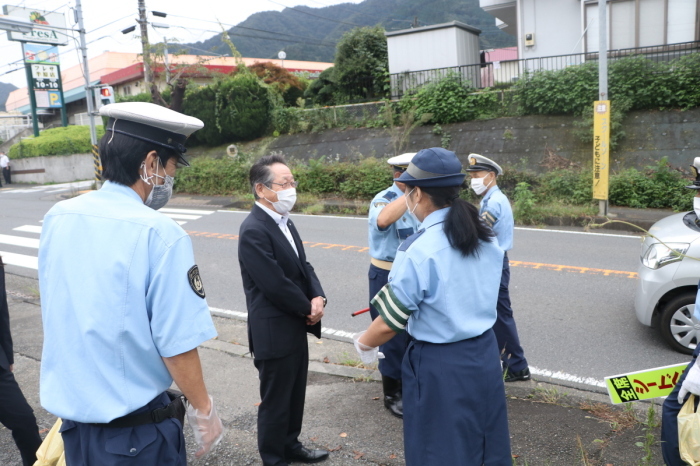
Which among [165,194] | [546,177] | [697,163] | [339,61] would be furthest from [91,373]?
Result: [339,61]

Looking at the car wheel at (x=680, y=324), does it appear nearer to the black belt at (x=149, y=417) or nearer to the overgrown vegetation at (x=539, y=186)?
the black belt at (x=149, y=417)

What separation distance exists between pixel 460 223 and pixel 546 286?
213 inches

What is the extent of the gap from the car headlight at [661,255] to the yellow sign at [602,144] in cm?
721

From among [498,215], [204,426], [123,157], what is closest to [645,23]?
[498,215]

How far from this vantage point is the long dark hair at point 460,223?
2.53 m

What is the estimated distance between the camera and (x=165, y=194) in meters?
2.30

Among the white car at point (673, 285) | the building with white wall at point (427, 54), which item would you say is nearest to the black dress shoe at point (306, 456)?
the white car at point (673, 285)

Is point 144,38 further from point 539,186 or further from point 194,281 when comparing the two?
point 194,281

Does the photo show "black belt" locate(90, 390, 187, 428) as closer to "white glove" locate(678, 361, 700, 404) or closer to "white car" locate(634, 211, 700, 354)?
"white glove" locate(678, 361, 700, 404)

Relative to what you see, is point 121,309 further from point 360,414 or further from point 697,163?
point 697,163

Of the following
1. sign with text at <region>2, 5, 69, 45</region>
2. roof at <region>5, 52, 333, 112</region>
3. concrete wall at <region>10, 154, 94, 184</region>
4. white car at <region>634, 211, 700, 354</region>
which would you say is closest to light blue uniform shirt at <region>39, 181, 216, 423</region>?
white car at <region>634, 211, 700, 354</region>

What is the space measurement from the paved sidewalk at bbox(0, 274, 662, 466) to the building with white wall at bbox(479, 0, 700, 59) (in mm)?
16231

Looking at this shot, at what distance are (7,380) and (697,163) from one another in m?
4.62

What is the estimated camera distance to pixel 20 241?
1301cm
